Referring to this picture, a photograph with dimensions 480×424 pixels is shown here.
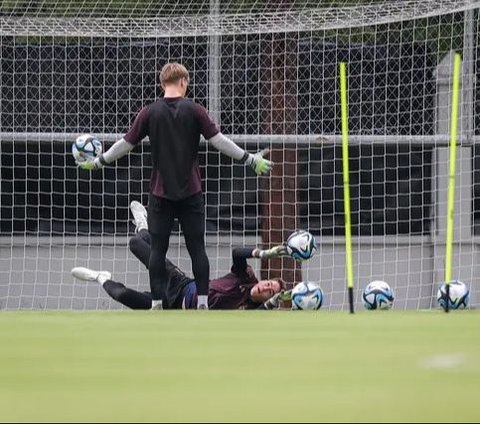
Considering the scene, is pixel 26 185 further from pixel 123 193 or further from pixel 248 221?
pixel 248 221

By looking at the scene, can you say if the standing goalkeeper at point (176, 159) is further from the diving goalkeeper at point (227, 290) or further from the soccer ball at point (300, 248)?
the soccer ball at point (300, 248)

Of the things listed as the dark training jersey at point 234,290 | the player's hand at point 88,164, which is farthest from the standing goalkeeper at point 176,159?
the dark training jersey at point 234,290

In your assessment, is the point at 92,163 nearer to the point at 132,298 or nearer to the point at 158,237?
the point at 158,237

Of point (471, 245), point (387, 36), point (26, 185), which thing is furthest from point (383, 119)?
point (26, 185)

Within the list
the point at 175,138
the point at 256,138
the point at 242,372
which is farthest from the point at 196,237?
the point at 242,372

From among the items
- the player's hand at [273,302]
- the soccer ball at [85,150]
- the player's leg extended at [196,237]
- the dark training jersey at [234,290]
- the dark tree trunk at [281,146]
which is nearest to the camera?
the player's leg extended at [196,237]

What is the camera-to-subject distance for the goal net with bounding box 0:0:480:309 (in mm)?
12617

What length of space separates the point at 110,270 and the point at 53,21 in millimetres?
2575

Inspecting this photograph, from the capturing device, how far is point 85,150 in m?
8.91

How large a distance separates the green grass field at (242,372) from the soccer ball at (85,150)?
350 centimetres

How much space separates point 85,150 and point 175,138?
0.88 m

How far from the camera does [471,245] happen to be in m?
13.5

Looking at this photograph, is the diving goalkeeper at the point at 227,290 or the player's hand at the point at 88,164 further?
the diving goalkeeper at the point at 227,290

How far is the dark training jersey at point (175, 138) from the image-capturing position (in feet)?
27.2
